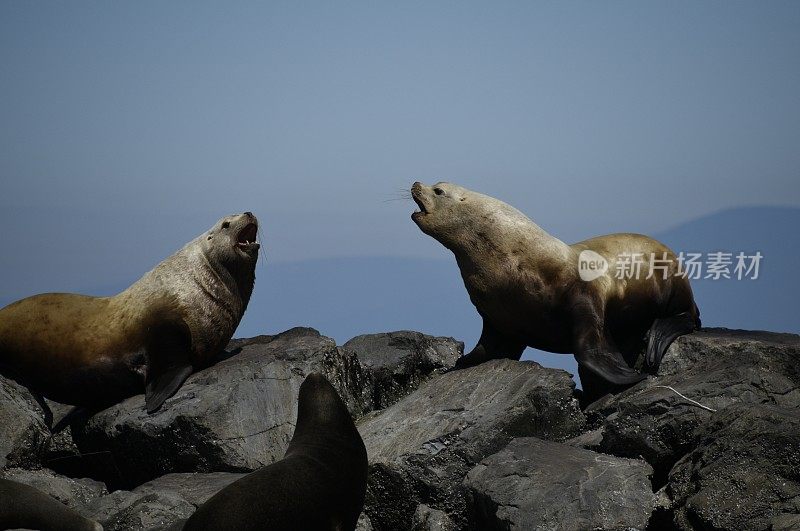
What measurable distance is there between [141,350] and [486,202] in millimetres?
2755

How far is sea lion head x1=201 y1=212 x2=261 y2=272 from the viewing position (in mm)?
8211

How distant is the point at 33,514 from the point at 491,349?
356 centimetres

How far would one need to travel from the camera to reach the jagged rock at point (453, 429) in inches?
241

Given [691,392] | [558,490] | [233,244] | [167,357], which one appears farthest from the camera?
[233,244]

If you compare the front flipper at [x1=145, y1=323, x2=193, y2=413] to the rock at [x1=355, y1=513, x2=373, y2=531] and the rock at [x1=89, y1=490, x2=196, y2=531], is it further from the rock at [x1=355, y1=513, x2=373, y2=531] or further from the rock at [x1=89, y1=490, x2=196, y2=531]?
the rock at [x1=355, y1=513, x2=373, y2=531]

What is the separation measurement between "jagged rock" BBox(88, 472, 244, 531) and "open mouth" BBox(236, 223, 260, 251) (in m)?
2.48

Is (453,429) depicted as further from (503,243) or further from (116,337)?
(116,337)

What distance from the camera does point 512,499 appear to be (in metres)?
5.20

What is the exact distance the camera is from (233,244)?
8.20 meters

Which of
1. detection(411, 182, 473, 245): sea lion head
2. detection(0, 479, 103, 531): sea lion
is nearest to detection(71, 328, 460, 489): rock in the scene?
detection(411, 182, 473, 245): sea lion head

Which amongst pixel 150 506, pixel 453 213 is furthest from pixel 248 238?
pixel 150 506

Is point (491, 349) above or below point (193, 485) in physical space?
above

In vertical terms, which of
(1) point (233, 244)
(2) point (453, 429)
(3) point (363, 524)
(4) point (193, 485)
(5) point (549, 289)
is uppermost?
(1) point (233, 244)

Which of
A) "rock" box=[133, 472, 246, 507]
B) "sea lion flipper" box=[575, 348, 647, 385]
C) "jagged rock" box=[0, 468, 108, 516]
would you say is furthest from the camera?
"sea lion flipper" box=[575, 348, 647, 385]
